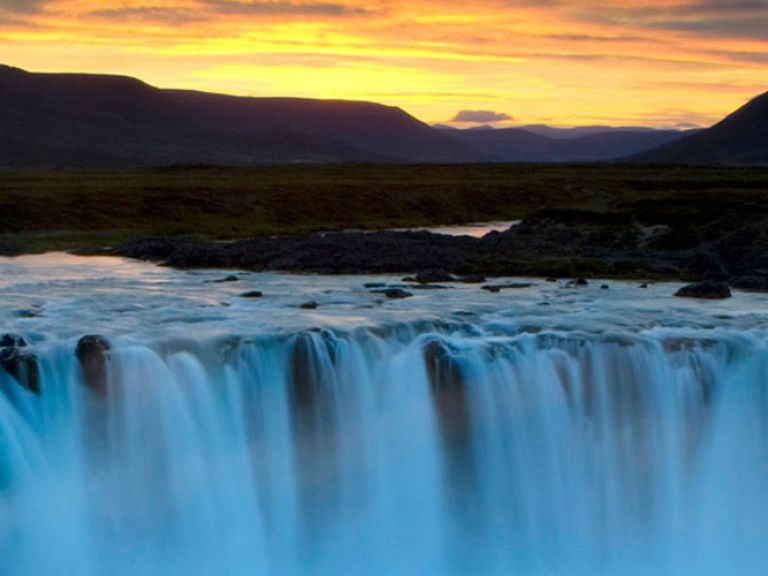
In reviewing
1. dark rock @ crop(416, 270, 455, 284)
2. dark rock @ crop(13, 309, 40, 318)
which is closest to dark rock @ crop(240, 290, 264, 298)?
dark rock @ crop(13, 309, 40, 318)

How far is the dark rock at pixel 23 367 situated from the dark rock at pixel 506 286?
11.3 metres

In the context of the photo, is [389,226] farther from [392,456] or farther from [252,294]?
[392,456]

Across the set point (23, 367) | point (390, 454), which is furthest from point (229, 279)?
point (23, 367)

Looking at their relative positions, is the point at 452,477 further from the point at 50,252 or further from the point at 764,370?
the point at 50,252

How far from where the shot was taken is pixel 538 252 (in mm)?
34312

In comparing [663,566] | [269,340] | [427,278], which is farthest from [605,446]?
[427,278]

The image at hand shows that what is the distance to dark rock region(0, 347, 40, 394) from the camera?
16.8 m

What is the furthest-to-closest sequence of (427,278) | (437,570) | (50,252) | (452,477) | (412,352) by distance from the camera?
(50,252) → (427,278) → (412,352) → (452,477) → (437,570)

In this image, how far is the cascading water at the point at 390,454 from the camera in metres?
16.2

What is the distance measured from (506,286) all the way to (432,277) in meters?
1.75

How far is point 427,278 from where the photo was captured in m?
27.7

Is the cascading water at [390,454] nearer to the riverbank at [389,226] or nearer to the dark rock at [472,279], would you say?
the dark rock at [472,279]

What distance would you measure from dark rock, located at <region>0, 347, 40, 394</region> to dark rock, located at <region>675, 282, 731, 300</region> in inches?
525

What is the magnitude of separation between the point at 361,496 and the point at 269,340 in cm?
287
